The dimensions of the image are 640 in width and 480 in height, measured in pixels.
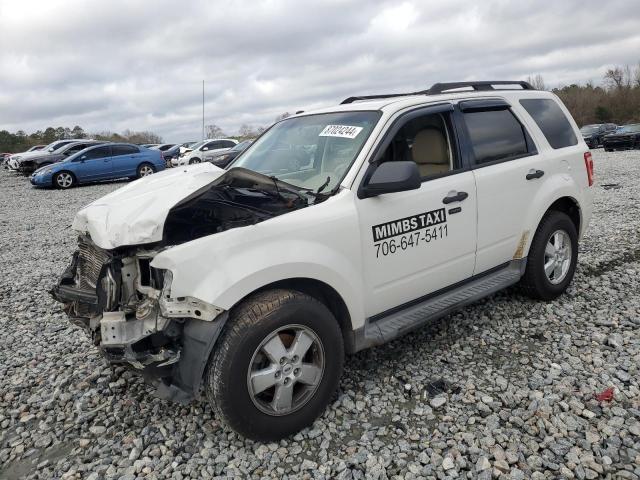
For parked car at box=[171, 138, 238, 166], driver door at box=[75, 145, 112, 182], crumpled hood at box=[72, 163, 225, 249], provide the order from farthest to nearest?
parked car at box=[171, 138, 238, 166], driver door at box=[75, 145, 112, 182], crumpled hood at box=[72, 163, 225, 249]

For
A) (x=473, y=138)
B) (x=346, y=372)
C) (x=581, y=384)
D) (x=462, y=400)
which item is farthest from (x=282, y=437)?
A: (x=473, y=138)

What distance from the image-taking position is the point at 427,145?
374 cm

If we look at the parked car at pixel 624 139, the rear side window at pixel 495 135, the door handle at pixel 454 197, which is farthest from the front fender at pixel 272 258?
the parked car at pixel 624 139

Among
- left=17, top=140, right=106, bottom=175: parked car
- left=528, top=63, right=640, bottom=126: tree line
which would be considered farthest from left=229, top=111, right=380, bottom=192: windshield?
left=528, top=63, right=640, bottom=126: tree line

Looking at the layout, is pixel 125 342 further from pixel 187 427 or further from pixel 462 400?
pixel 462 400

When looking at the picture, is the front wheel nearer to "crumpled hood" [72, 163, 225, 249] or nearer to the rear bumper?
"crumpled hood" [72, 163, 225, 249]

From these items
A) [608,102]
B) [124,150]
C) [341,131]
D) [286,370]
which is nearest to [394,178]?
[341,131]

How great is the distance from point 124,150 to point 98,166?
130cm

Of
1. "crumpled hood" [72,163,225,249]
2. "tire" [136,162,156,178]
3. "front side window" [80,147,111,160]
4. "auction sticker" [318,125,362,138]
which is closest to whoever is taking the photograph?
"crumpled hood" [72,163,225,249]

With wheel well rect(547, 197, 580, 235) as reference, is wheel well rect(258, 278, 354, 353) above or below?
below

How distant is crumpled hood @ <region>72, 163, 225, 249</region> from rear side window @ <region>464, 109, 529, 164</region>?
2.11 meters

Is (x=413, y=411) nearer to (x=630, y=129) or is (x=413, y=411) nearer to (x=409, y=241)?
(x=409, y=241)

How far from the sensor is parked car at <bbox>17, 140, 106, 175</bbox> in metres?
23.5

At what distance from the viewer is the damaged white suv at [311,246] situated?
8.39 ft
